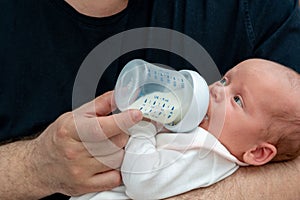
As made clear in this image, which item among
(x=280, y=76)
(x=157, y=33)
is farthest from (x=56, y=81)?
(x=280, y=76)

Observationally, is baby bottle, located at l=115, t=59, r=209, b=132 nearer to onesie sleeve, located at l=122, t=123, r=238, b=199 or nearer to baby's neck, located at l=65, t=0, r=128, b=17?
onesie sleeve, located at l=122, t=123, r=238, b=199

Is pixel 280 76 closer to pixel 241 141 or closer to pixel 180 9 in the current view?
pixel 241 141

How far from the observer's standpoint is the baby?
123 cm

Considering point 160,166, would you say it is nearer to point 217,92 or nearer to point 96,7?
point 217,92

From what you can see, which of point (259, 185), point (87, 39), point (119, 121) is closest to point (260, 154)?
point (259, 185)

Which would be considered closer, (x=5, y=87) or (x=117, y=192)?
(x=117, y=192)

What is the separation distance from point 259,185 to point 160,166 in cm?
29

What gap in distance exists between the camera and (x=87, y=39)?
1.47 meters

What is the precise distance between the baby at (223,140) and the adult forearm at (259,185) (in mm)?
27

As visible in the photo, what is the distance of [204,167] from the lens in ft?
4.22

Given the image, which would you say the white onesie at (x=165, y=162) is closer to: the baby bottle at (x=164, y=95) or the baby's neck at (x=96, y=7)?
the baby bottle at (x=164, y=95)

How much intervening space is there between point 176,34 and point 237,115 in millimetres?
346

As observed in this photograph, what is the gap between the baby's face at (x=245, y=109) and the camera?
130 centimetres

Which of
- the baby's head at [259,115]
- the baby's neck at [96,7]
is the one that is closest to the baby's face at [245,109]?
the baby's head at [259,115]
